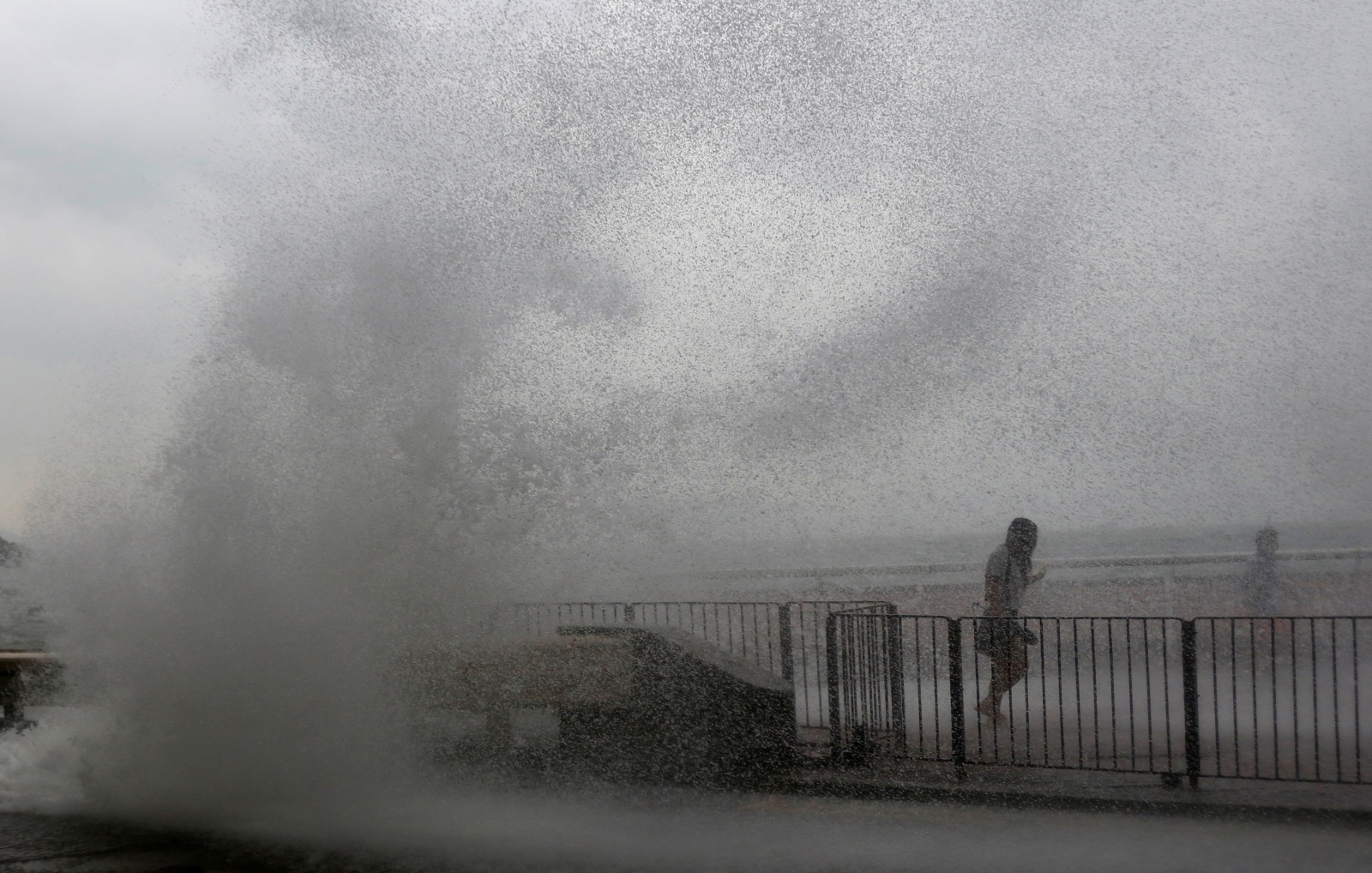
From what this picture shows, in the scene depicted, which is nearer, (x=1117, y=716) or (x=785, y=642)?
(x=1117, y=716)

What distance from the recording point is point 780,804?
596 cm

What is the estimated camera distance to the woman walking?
7.54 m

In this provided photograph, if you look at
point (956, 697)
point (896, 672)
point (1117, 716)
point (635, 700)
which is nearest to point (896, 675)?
point (896, 672)

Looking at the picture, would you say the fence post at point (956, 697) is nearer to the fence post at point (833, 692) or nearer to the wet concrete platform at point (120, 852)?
the fence post at point (833, 692)

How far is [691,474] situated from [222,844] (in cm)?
442

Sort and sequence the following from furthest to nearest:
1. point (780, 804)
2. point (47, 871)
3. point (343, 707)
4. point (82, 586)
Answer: point (82, 586) < point (343, 707) < point (780, 804) < point (47, 871)

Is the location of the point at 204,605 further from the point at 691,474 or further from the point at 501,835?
the point at 691,474

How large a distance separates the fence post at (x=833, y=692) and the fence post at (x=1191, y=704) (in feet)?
6.61

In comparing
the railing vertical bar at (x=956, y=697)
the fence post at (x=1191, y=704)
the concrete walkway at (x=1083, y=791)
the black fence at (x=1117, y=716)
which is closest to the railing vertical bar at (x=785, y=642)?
the black fence at (x=1117, y=716)

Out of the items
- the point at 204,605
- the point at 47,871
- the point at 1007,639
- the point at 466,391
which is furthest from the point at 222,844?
the point at 1007,639

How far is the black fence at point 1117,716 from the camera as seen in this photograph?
6188 millimetres

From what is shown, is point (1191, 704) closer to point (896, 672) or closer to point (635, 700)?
point (896, 672)

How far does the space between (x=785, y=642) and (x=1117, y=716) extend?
254cm

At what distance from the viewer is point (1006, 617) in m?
7.34
